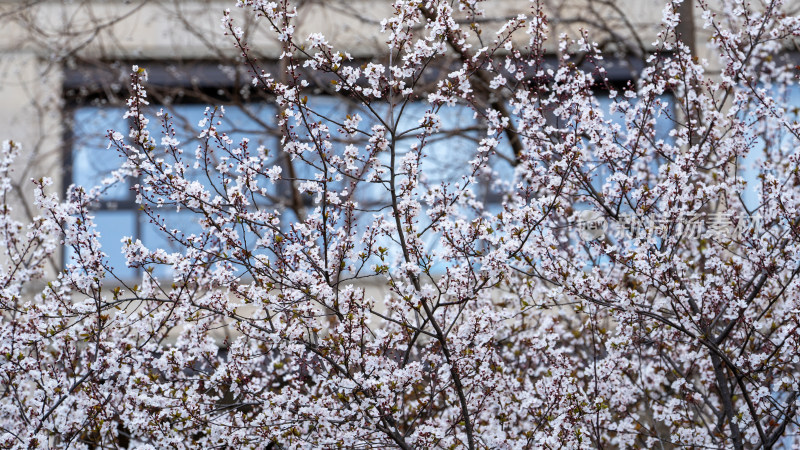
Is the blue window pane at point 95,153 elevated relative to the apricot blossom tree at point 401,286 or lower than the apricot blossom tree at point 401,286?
elevated

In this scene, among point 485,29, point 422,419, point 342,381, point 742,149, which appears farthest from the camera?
point 485,29

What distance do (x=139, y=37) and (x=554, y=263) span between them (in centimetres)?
891

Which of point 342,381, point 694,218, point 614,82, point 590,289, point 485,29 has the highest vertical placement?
point 614,82

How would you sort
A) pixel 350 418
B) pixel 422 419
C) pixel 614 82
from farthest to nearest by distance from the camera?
pixel 614 82 → pixel 422 419 → pixel 350 418

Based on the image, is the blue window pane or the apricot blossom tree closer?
the apricot blossom tree

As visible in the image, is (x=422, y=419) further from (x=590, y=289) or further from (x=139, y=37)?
(x=139, y=37)

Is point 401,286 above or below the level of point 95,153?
below

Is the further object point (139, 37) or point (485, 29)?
point (139, 37)

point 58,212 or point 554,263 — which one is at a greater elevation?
point 554,263

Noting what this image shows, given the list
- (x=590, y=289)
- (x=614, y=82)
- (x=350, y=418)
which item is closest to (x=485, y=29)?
(x=614, y=82)

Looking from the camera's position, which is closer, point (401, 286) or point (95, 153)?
point (401, 286)

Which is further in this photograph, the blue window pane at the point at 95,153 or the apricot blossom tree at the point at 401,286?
the blue window pane at the point at 95,153

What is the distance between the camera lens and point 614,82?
12.4 metres

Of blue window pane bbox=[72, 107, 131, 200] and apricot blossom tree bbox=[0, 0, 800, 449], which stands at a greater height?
blue window pane bbox=[72, 107, 131, 200]
